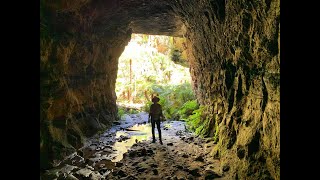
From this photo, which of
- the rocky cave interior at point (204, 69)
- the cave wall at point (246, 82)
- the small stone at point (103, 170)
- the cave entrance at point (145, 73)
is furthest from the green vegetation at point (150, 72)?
the small stone at point (103, 170)

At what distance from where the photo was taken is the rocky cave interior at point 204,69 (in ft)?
16.8

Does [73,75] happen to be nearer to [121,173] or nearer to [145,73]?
[121,173]

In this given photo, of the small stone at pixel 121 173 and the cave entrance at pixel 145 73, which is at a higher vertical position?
the cave entrance at pixel 145 73

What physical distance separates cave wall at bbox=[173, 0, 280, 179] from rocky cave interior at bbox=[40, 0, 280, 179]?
0.06 ft

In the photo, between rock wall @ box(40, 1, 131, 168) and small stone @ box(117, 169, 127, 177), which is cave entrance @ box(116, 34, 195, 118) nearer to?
rock wall @ box(40, 1, 131, 168)

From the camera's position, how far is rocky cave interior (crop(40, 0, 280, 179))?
5133mm

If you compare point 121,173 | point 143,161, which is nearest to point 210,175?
point 121,173

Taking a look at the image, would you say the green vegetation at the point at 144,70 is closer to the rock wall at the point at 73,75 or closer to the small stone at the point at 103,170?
the rock wall at the point at 73,75

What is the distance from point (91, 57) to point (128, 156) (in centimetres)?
612

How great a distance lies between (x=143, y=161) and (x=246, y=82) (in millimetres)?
3917

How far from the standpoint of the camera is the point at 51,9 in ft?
26.8

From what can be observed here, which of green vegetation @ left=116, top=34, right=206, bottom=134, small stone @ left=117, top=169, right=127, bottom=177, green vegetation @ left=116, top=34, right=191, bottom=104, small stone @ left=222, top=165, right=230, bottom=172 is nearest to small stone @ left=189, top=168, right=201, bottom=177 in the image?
small stone @ left=222, top=165, right=230, bottom=172

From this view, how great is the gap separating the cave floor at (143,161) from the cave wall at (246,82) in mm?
643
